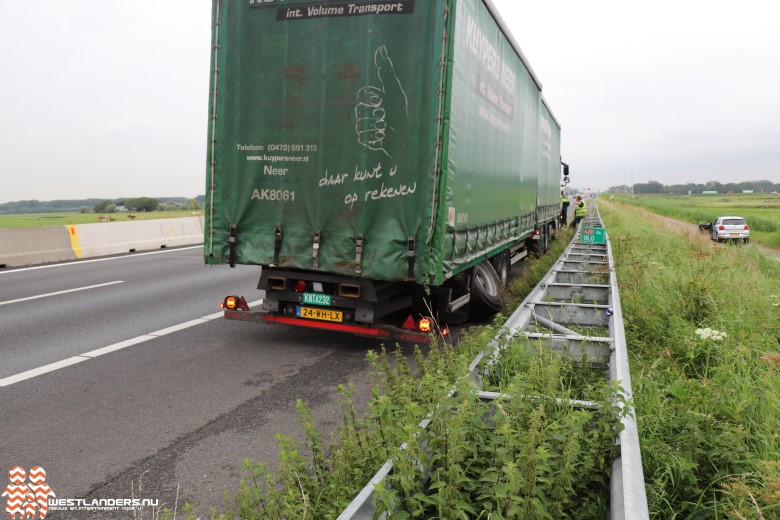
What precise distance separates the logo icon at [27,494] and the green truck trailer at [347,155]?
10.2 feet

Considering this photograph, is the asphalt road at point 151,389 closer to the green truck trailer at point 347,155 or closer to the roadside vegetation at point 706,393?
the green truck trailer at point 347,155

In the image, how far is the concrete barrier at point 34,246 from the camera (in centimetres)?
1303

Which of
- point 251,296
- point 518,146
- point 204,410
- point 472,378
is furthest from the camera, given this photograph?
point 518,146

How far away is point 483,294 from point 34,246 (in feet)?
37.0

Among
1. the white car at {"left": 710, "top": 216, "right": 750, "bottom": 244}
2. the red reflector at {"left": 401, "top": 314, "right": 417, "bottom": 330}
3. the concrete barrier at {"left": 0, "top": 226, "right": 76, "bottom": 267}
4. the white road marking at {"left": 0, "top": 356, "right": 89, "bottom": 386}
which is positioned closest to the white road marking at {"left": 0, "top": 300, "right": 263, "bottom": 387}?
the white road marking at {"left": 0, "top": 356, "right": 89, "bottom": 386}

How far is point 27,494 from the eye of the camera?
3.44m

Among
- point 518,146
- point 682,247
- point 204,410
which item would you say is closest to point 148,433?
point 204,410

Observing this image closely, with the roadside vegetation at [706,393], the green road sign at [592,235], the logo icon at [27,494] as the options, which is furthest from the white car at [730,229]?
the logo icon at [27,494]

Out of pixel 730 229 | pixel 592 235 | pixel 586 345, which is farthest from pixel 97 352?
pixel 730 229

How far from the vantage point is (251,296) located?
975 centimetres

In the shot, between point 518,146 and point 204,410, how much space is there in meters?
7.69

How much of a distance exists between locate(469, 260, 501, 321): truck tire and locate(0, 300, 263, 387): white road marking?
3.53m

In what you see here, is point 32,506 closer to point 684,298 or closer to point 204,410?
point 204,410

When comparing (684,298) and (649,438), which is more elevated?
(684,298)
